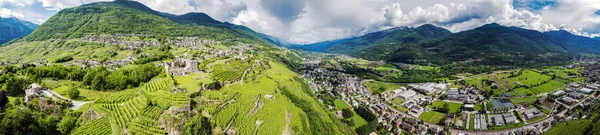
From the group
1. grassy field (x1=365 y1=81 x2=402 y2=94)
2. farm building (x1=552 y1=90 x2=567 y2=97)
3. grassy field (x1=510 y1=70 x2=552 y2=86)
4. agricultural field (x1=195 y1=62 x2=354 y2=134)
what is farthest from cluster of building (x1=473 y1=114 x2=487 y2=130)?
grassy field (x1=510 y1=70 x2=552 y2=86)

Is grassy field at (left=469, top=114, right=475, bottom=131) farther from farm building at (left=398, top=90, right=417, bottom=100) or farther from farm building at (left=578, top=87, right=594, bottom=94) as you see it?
farm building at (left=578, top=87, right=594, bottom=94)

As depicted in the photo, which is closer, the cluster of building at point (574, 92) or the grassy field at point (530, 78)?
the cluster of building at point (574, 92)

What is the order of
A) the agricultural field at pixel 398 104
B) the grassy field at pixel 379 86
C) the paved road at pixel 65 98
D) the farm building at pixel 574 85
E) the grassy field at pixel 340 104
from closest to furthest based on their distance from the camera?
the paved road at pixel 65 98, the grassy field at pixel 340 104, the agricultural field at pixel 398 104, the farm building at pixel 574 85, the grassy field at pixel 379 86

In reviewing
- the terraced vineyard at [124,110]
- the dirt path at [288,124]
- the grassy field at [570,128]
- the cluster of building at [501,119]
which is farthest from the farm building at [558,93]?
the terraced vineyard at [124,110]

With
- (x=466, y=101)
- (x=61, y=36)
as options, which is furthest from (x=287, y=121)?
(x=61, y=36)

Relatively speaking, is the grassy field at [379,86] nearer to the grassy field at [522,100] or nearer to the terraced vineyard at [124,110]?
the grassy field at [522,100]

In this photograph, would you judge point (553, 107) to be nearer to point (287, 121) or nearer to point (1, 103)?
point (287, 121)
